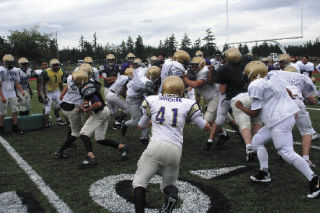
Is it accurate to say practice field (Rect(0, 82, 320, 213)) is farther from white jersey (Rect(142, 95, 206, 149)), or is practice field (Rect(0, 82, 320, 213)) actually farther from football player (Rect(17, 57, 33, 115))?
football player (Rect(17, 57, 33, 115))

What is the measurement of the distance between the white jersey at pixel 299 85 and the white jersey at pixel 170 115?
222cm

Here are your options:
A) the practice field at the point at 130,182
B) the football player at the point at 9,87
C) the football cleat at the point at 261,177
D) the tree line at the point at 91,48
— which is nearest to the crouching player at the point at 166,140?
the practice field at the point at 130,182

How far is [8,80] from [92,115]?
391 cm

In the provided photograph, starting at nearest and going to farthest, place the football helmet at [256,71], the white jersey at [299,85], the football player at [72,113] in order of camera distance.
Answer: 1. the football helmet at [256,71]
2. the white jersey at [299,85]
3. the football player at [72,113]

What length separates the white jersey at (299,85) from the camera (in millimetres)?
4703

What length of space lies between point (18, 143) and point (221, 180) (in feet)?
14.8

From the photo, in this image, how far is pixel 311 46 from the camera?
57312 millimetres

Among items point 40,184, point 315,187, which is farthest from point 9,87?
point 315,187

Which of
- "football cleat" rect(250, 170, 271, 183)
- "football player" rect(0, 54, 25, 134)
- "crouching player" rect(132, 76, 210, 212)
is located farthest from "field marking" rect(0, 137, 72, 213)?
"football cleat" rect(250, 170, 271, 183)

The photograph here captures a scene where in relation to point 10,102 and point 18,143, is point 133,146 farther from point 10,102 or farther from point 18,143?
point 10,102

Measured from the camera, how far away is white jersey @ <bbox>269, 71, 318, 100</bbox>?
15.4 ft

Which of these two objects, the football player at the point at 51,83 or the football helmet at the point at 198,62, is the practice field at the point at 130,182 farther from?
the football player at the point at 51,83

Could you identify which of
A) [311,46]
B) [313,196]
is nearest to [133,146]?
[313,196]

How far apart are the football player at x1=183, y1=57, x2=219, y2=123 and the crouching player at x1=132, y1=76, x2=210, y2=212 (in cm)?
257
